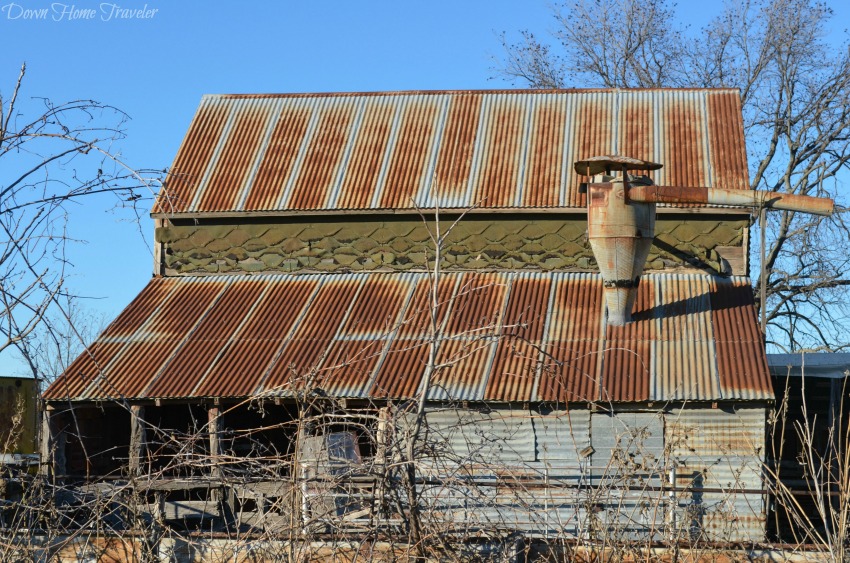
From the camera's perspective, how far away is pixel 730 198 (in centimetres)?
1627

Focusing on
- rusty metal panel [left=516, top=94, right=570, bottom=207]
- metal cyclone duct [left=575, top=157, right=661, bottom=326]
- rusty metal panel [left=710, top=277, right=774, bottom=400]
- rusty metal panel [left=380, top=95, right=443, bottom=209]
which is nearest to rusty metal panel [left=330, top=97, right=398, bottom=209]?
rusty metal panel [left=380, top=95, right=443, bottom=209]

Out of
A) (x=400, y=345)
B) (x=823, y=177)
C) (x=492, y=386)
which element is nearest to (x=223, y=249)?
(x=400, y=345)

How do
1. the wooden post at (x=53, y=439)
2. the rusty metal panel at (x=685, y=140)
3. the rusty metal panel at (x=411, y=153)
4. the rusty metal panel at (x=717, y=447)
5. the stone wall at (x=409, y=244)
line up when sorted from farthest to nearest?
1. the rusty metal panel at (x=411, y=153)
2. the rusty metal panel at (x=685, y=140)
3. the stone wall at (x=409, y=244)
4. the wooden post at (x=53, y=439)
5. the rusty metal panel at (x=717, y=447)

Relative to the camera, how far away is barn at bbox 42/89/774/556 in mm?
14469

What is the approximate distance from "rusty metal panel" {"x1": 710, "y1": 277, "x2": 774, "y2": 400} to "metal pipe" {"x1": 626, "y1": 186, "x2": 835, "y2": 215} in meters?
1.40

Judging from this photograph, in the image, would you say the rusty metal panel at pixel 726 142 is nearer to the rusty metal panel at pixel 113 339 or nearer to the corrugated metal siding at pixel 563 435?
the corrugated metal siding at pixel 563 435

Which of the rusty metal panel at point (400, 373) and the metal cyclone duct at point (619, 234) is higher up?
the metal cyclone duct at point (619, 234)

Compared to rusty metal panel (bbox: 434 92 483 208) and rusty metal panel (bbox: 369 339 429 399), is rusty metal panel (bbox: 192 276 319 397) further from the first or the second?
rusty metal panel (bbox: 434 92 483 208)

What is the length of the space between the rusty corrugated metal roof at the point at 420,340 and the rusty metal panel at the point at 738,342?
0.09ft

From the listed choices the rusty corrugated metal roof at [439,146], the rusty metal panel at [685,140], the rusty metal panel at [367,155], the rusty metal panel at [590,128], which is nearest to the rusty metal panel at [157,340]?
the rusty corrugated metal roof at [439,146]

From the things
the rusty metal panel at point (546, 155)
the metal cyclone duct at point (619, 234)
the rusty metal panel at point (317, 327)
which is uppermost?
the rusty metal panel at point (546, 155)

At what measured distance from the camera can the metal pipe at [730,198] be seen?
16.0m

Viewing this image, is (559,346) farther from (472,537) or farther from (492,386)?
(472,537)

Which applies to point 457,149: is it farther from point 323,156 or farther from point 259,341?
point 259,341
